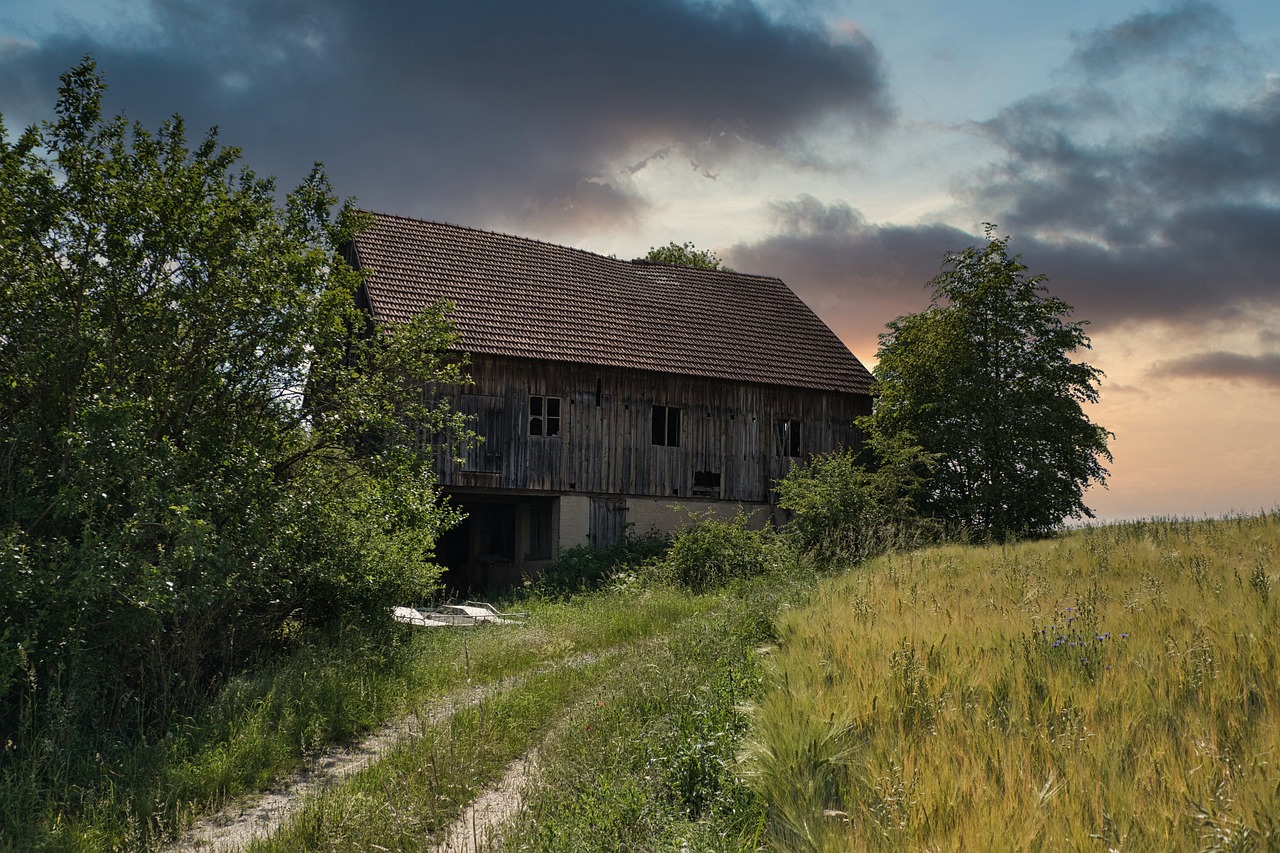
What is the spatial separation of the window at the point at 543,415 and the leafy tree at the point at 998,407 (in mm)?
10128

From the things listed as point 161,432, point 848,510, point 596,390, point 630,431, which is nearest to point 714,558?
point 848,510

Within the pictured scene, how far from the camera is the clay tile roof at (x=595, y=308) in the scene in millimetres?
24734

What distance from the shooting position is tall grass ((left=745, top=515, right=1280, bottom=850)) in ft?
12.4

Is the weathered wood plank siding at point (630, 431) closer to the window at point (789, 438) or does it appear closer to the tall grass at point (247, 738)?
the window at point (789, 438)

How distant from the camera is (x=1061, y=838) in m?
3.59

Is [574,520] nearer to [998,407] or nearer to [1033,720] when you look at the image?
[998,407]

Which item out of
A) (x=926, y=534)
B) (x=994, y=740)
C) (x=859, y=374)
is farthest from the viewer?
(x=859, y=374)

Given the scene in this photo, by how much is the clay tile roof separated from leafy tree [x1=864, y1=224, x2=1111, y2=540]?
9.97 ft

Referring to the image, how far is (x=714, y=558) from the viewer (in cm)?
2080

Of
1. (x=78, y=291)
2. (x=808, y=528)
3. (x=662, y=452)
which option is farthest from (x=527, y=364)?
(x=78, y=291)

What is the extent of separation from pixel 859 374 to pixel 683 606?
17.8 meters

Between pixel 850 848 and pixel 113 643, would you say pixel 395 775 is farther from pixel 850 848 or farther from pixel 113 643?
pixel 850 848

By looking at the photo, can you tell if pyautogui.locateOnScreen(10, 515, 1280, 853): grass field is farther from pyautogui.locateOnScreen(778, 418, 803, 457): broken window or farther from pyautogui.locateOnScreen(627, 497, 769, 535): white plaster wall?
pyautogui.locateOnScreen(778, 418, 803, 457): broken window

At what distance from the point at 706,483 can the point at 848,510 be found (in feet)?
20.6
